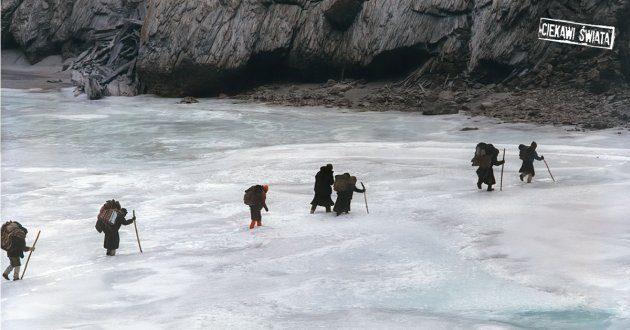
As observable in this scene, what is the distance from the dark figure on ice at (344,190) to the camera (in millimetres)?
13656

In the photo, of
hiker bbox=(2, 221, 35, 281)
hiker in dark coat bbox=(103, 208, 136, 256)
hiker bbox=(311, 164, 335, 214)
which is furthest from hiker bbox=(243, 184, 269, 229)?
hiker bbox=(2, 221, 35, 281)

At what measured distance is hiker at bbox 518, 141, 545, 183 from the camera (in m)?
15.4

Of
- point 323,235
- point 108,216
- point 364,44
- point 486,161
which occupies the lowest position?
point 323,235

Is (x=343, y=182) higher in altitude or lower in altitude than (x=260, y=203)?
higher

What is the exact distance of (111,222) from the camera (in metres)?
11.7

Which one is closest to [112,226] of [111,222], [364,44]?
[111,222]

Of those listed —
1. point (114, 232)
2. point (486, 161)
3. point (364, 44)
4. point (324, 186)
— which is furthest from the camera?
point (364, 44)

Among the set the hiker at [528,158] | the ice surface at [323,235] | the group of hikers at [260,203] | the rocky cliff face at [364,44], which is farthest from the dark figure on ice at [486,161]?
the rocky cliff face at [364,44]

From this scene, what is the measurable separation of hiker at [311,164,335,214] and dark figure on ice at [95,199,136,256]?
3.52 metres

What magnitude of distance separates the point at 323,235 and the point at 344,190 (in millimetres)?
1455

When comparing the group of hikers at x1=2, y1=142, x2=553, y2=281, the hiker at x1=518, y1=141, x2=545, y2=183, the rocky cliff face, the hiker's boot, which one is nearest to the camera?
the group of hikers at x1=2, y1=142, x2=553, y2=281

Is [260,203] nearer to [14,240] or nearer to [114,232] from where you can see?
[114,232]

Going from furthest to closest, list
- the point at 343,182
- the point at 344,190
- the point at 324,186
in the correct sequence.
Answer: the point at 324,186, the point at 344,190, the point at 343,182

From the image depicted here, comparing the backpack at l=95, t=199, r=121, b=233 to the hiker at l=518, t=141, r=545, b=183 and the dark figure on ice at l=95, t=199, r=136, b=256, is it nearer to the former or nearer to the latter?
the dark figure on ice at l=95, t=199, r=136, b=256
